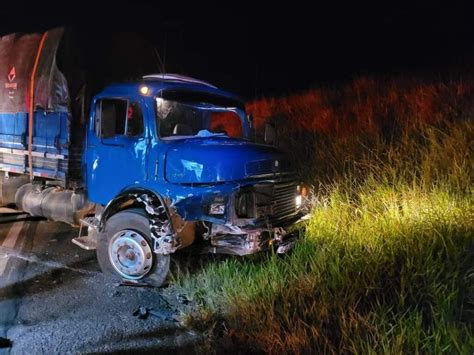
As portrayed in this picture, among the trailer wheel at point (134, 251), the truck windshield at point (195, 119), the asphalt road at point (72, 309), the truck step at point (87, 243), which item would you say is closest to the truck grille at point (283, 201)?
the truck windshield at point (195, 119)

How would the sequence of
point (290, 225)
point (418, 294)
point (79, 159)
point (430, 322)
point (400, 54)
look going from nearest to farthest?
1. point (430, 322)
2. point (418, 294)
3. point (290, 225)
4. point (79, 159)
5. point (400, 54)

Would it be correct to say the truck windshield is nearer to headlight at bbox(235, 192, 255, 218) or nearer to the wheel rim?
headlight at bbox(235, 192, 255, 218)

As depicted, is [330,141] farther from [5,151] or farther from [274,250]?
[5,151]

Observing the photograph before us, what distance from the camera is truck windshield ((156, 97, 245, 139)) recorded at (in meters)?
5.38

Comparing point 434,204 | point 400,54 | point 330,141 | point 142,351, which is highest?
point 400,54

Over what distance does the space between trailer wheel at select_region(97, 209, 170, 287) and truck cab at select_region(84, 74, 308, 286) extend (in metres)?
0.01

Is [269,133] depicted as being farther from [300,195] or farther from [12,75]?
[12,75]

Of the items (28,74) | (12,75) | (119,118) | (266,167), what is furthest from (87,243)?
(12,75)

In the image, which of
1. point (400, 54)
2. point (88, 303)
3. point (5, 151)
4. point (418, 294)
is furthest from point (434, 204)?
point (400, 54)

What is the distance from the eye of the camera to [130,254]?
5.30m

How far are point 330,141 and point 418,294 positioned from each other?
18.5ft

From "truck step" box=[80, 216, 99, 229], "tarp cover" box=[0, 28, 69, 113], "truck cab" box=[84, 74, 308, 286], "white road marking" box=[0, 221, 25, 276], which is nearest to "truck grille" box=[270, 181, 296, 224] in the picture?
"truck cab" box=[84, 74, 308, 286]

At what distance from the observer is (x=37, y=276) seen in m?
5.45

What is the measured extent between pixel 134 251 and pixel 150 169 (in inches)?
37.6
